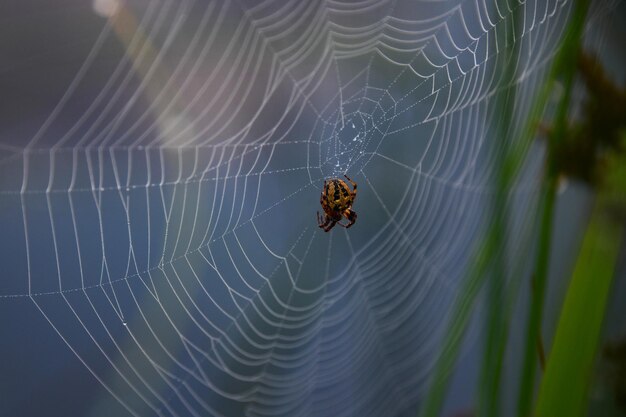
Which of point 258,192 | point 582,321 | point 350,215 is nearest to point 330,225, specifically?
point 350,215

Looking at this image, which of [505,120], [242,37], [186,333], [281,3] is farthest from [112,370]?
[505,120]

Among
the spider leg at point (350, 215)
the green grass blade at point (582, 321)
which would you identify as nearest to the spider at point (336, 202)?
the spider leg at point (350, 215)

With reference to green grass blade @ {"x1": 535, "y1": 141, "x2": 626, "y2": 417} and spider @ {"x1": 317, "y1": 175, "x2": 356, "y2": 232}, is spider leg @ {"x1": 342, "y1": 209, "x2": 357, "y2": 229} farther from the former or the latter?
green grass blade @ {"x1": 535, "y1": 141, "x2": 626, "y2": 417}

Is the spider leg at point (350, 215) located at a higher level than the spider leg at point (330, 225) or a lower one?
higher

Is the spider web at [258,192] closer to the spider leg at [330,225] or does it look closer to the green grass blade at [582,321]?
the spider leg at [330,225]

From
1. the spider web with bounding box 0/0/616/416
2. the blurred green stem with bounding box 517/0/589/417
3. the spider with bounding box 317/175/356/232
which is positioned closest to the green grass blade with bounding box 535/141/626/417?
the blurred green stem with bounding box 517/0/589/417

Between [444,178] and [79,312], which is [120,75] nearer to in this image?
[79,312]
